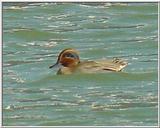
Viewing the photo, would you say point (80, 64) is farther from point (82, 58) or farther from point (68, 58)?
point (82, 58)

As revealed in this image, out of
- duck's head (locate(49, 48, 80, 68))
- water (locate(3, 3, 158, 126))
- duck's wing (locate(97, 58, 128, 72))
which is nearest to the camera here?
water (locate(3, 3, 158, 126))

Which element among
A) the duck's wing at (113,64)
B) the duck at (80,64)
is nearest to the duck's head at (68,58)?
the duck at (80,64)

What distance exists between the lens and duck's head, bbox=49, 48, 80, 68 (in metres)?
11.9

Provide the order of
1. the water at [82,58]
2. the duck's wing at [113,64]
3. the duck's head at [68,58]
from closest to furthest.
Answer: the water at [82,58] < the duck's wing at [113,64] < the duck's head at [68,58]

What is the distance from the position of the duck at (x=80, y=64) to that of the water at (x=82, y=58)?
87mm

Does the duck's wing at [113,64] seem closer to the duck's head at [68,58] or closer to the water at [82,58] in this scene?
the water at [82,58]

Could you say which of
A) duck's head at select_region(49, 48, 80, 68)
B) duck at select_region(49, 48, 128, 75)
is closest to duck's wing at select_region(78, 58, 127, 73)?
duck at select_region(49, 48, 128, 75)

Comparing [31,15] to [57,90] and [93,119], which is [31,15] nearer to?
[57,90]

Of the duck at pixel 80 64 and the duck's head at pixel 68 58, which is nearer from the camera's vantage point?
the duck at pixel 80 64

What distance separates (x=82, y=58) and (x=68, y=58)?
0.76 m

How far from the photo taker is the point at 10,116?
400 inches

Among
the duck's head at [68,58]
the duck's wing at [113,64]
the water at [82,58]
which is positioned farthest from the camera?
the duck's head at [68,58]

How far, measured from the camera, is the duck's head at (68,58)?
11945 millimetres

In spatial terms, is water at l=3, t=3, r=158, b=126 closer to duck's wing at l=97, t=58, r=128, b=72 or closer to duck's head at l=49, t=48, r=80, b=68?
duck's wing at l=97, t=58, r=128, b=72
